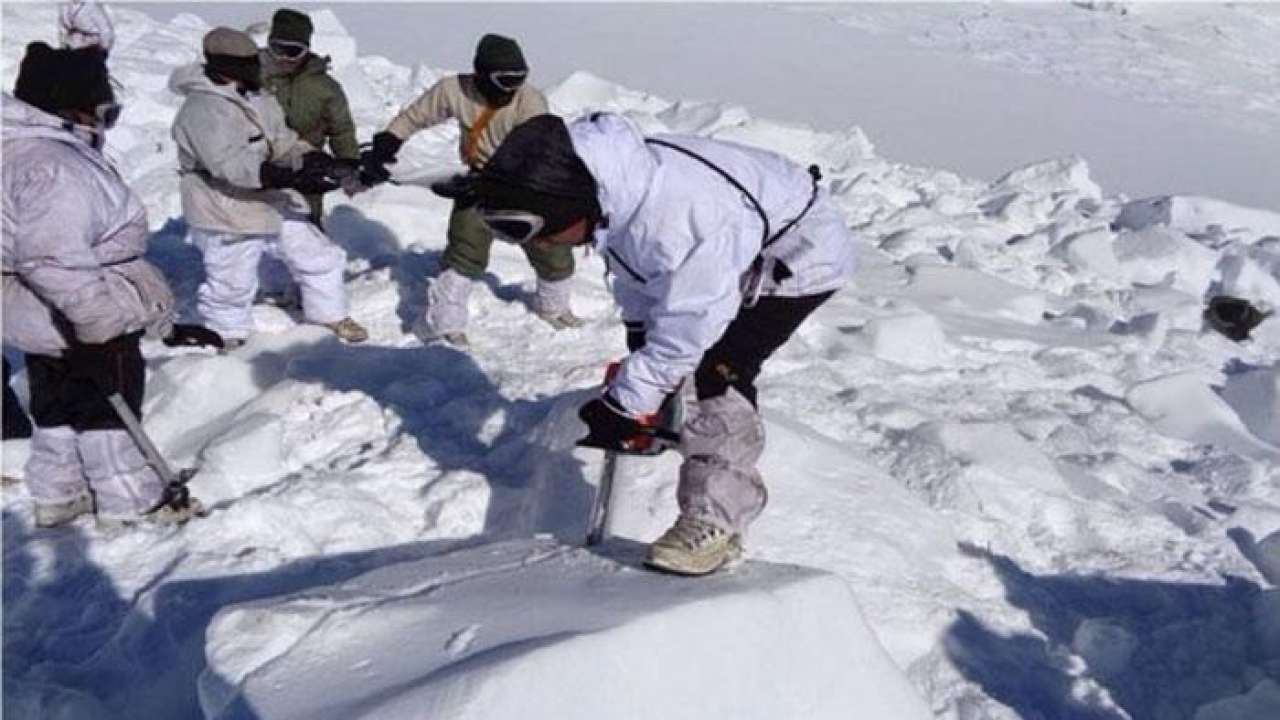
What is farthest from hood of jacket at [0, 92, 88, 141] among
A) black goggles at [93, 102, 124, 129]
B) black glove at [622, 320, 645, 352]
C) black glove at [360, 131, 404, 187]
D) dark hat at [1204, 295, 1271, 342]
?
dark hat at [1204, 295, 1271, 342]

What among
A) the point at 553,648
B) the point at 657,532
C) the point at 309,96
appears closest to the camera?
the point at 553,648

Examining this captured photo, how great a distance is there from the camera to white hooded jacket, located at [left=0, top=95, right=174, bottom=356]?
9.46ft

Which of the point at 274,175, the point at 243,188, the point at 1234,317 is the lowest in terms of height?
the point at 1234,317

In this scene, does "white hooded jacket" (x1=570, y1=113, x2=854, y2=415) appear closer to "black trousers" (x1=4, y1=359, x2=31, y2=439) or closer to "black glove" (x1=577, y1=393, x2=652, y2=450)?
"black glove" (x1=577, y1=393, x2=652, y2=450)

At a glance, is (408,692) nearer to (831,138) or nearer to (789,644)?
(789,644)

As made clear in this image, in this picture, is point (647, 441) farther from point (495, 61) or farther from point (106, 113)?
point (495, 61)

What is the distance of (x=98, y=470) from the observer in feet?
10.9

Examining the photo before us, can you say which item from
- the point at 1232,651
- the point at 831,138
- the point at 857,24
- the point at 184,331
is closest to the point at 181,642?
the point at 184,331

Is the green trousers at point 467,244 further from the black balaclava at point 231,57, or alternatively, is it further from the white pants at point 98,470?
the white pants at point 98,470

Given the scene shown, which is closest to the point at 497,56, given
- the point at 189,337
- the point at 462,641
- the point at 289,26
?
the point at 289,26

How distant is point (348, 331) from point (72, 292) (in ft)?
5.99

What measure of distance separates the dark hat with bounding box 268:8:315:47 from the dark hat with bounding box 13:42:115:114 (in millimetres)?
1546

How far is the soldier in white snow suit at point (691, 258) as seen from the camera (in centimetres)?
247

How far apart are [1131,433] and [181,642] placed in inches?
147
